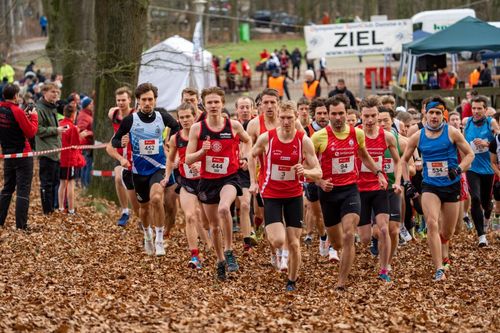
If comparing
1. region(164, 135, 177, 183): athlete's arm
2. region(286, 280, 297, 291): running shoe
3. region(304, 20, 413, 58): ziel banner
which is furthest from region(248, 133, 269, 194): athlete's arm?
region(304, 20, 413, 58): ziel banner

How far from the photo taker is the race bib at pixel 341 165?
38.7ft

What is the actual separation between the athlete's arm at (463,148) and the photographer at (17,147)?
254 inches

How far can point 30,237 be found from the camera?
1511cm

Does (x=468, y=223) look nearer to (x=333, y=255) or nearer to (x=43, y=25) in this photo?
(x=333, y=255)

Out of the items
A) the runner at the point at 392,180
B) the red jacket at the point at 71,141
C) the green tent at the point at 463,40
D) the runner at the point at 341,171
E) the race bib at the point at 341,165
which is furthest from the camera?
the green tent at the point at 463,40

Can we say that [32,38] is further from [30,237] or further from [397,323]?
[397,323]

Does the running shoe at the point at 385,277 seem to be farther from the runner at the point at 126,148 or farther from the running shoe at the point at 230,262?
the runner at the point at 126,148

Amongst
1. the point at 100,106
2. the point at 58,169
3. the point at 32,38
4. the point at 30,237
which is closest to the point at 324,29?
the point at 100,106

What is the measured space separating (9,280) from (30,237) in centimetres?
317

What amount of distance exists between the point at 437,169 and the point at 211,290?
314 cm

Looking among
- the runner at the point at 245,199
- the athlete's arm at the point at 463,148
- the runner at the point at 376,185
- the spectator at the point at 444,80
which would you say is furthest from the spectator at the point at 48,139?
the spectator at the point at 444,80

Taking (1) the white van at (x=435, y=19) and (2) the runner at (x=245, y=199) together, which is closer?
(2) the runner at (x=245, y=199)

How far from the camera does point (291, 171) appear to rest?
1159 centimetres

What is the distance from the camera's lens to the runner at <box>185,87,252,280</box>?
40.7ft
